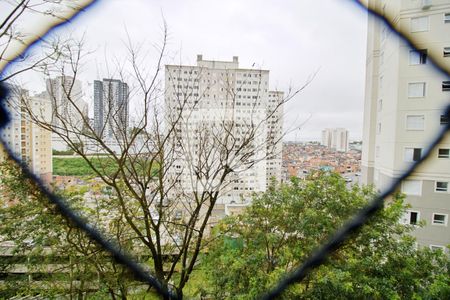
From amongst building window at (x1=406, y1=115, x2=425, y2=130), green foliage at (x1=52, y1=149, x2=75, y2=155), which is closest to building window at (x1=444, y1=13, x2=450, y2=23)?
building window at (x1=406, y1=115, x2=425, y2=130)

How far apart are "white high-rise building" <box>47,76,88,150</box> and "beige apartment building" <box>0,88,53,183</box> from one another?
0.11 feet

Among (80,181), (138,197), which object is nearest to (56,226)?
(80,181)

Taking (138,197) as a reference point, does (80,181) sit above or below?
above

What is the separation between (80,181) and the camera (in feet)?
4.32

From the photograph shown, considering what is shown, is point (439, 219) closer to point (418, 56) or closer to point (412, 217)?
point (412, 217)

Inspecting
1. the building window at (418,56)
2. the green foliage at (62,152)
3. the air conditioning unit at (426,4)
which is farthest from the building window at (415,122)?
the green foliage at (62,152)

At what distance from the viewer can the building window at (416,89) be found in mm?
1095

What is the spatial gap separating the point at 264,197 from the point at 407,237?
82cm

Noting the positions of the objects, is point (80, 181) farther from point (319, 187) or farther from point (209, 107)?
point (319, 187)

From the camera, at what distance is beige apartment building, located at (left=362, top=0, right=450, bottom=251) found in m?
0.99

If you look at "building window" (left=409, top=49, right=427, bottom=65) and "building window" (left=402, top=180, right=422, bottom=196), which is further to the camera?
"building window" (left=402, top=180, right=422, bottom=196)

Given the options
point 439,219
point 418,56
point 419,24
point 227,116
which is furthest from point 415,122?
point 227,116

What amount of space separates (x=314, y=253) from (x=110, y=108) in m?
1.46

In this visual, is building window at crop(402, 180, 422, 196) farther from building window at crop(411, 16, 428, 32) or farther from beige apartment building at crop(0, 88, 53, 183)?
beige apartment building at crop(0, 88, 53, 183)
